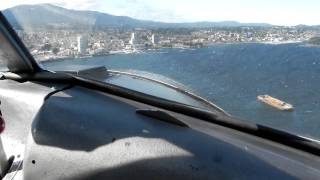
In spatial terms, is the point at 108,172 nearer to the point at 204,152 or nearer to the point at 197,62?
the point at 204,152

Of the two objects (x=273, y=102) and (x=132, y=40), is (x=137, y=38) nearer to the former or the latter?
(x=132, y=40)

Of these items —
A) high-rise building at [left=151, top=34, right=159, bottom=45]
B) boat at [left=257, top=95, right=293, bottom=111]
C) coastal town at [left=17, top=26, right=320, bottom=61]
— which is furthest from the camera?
high-rise building at [left=151, top=34, right=159, bottom=45]

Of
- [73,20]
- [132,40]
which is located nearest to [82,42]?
[73,20]

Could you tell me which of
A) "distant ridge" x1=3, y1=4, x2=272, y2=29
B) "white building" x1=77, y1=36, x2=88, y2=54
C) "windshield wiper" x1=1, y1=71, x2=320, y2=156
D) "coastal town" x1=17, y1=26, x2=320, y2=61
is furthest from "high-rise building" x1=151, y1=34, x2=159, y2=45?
"windshield wiper" x1=1, y1=71, x2=320, y2=156

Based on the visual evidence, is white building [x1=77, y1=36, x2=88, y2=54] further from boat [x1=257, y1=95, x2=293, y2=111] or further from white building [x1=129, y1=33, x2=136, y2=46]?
boat [x1=257, y1=95, x2=293, y2=111]

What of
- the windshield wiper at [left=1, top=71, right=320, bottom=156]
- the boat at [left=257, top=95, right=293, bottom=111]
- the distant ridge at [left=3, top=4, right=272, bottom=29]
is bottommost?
the boat at [left=257, top=95, right=293, bottom=111]

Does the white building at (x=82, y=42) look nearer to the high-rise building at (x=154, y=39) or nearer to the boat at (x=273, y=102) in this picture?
the high-rise building at (x=154, y=39)
